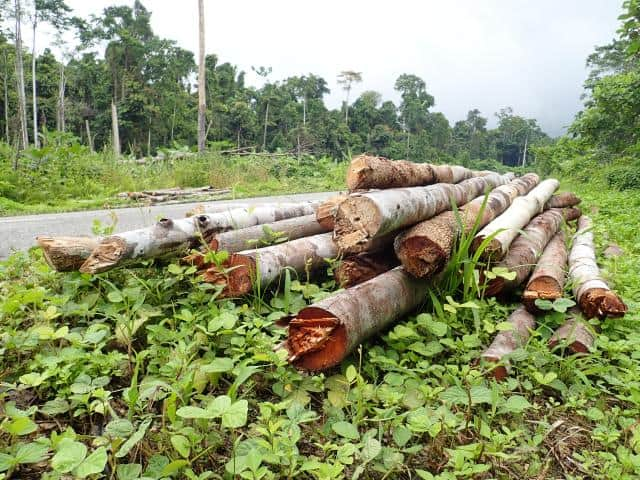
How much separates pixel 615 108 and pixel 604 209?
20.0 feet

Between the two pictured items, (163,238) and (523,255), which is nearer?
(163,238)

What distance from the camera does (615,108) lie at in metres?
12.7

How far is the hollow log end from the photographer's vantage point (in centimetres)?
251

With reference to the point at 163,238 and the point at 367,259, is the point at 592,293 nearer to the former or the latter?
the point at 367,259

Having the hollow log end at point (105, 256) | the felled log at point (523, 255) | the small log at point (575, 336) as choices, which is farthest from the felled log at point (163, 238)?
the small log at point (575, 336)

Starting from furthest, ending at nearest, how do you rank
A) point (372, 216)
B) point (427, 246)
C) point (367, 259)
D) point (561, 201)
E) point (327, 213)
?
point (561, 201) → point (327, 213) → point (367, 259) → point (427, 246) → point (372, 216)

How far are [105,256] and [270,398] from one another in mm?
1273

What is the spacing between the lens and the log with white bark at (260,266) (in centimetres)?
270

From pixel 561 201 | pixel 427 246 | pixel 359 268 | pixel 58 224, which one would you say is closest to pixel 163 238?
pixel 359 268

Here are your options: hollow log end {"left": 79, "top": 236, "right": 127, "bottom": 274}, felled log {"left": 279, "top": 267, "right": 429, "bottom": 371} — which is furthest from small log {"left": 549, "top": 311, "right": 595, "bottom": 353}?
hollow log end {"left": 79, "top": 236, "right": 127, "bottom": 274}

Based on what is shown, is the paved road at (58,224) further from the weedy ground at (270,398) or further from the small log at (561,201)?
the small log at (561,201)

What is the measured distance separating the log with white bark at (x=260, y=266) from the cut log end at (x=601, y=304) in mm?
1303

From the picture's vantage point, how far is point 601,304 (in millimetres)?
2758

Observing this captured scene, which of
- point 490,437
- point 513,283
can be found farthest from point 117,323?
point 513,283
